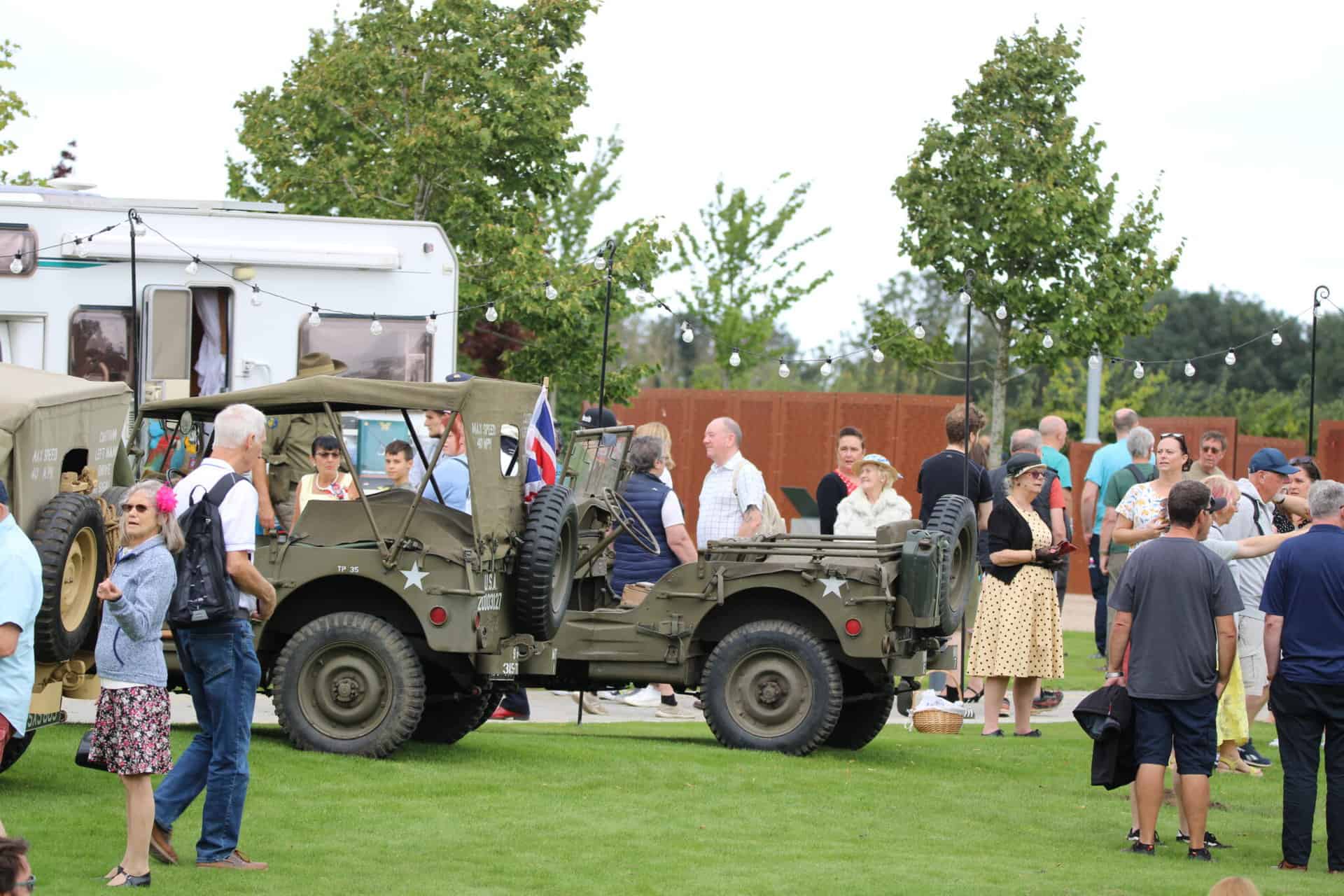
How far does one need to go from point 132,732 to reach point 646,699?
7187 mm

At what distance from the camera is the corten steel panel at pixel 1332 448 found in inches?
928

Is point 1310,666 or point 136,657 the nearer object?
point 136,657

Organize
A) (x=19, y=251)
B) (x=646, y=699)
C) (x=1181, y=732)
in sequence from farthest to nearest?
1. (x=19, y=251)
2. (x=646, y=699)
3. (x=1181, y=732)

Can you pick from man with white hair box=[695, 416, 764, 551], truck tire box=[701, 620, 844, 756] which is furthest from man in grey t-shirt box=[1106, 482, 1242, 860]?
man with white hair box=[695, 416, 764, 551]

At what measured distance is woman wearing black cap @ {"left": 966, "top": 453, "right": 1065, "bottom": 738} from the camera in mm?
12469

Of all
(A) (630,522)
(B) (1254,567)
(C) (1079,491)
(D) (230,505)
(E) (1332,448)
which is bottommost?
(B) (1254,567)

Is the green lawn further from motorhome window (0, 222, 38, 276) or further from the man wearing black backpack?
motorhome window (0, 222, 38, 276)

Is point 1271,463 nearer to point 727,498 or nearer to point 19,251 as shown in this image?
point 727,498

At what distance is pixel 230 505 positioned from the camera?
24.5 feet

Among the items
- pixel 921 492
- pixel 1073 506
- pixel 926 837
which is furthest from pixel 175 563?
pixel 1073 506

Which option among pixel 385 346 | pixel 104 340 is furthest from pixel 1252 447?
pixel 104 340

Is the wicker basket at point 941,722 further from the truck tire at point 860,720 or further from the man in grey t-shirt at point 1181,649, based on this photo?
the man in grey t-shirt at point 1181,649

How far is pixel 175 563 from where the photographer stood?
736 centimetres

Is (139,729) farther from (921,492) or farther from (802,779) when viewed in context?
(921,492)
